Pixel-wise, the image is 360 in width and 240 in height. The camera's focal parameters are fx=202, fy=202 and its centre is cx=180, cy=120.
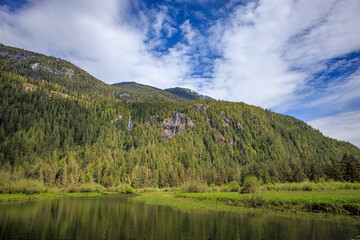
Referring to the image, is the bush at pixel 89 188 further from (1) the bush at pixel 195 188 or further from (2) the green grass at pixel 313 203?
(2) the green grass at pixel 313 203

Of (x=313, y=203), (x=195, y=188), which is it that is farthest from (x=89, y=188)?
(x=313, y=203)

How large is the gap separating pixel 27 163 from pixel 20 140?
27.8 meters

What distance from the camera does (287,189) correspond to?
74.2 meters

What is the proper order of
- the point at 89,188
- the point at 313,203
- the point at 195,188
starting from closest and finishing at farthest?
the point at 313,203, the point at 195,188, the point at 89,188

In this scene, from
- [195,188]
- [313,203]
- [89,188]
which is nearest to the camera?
[313,203]

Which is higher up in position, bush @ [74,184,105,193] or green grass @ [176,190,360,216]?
green grass @ [176,190,360,216]

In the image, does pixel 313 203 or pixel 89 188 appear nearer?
pixel 313 203

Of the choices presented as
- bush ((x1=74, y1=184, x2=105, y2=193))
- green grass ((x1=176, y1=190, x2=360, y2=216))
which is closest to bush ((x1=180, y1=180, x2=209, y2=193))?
green grass ((x1=176, y1=190, x2=360, y2=216))

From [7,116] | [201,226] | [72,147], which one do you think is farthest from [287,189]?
[7,116]

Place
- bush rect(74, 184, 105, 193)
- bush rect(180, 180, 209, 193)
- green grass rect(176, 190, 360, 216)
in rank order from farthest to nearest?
bush rect(74, 184, 105, 193)
bush rect(180, 180, 209, 193)
green grass rect(176, 190, 360, 216)

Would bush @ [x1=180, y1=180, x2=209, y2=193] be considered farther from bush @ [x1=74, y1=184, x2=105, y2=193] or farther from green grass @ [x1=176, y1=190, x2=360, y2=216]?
bush @ [x1=74, y1=184, x2=105, y2=193]

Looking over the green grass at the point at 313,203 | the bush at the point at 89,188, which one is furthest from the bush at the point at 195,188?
the bush at the point at 89,188

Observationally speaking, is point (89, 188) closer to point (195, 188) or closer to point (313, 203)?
point (195, 188)

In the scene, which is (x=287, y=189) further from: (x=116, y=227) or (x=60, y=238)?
(x=60, y=238)
